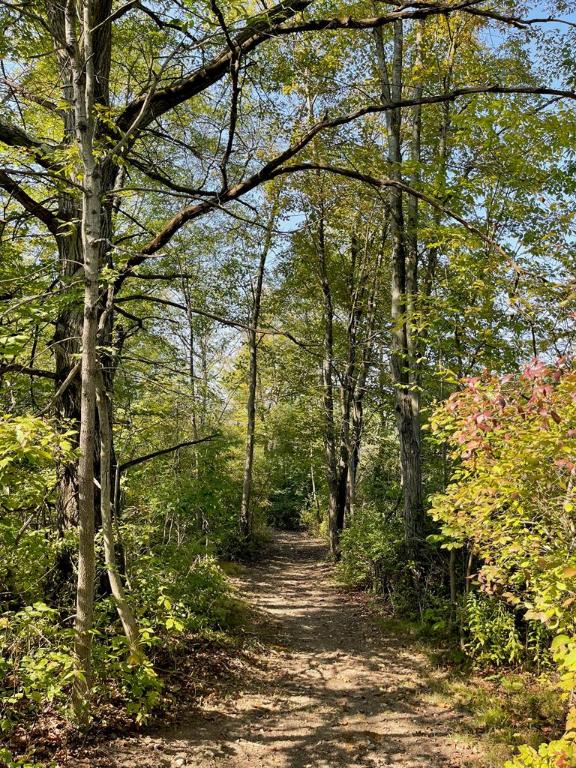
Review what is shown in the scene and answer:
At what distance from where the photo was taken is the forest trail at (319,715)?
14.1 feet

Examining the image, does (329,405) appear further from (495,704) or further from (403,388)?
(495,704)

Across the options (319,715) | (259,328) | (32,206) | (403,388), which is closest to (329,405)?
(403,388)

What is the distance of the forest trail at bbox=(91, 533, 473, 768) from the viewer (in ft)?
14.1

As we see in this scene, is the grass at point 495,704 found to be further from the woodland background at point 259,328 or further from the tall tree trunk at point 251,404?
the tall tree trunk at point 251,404

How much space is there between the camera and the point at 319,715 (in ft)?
17.0

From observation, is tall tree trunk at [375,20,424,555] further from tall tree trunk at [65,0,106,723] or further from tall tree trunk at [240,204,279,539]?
tall tree trunk at [240,204,279,539]

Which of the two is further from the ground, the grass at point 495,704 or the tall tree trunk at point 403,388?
the tall tree trunk at point 403,388

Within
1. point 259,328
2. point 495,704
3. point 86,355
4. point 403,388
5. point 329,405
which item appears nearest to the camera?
point 86,355

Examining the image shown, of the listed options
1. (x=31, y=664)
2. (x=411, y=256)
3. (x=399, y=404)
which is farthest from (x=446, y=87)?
(x=31, y=664)

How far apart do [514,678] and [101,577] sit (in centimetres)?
487

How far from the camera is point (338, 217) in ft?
43.6

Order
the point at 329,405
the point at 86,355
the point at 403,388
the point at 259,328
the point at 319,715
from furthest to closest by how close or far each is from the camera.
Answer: the point at 329,405
the point at 403,388
the point at 259,328
the point at 319,715
the point at 86,355

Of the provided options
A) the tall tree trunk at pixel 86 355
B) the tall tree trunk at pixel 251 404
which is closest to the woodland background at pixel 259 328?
the tall tree trunk at pixel 86 355

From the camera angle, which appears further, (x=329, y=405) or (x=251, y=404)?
(x=251, y=404)
